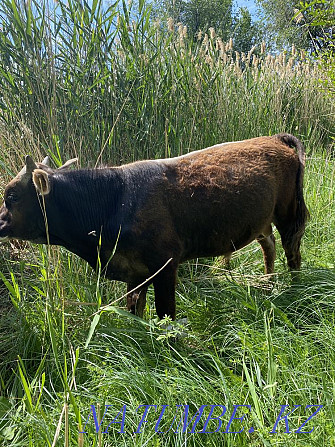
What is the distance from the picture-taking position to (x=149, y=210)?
3.06 metres

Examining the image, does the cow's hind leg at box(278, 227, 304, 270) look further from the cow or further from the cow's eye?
the cow's eye

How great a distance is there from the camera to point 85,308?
309 centimetres

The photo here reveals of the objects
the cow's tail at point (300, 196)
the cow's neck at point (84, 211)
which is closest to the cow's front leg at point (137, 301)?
the cow's neck at point (84, 211)

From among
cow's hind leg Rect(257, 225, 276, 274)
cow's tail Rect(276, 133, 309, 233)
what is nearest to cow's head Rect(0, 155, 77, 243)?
cow's hind leg Rect(257, 225, 276, 274)

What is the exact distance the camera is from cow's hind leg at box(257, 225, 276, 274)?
4.10m

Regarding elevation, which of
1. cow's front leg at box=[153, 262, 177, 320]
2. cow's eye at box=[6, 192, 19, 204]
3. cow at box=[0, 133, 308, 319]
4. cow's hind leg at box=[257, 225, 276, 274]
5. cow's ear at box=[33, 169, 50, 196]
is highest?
cow's ear at box=[33, 169, 50, 196]

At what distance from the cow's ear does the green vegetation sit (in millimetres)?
421

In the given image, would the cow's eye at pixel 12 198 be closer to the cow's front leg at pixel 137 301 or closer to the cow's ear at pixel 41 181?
the cow's ear at pixel 41 181

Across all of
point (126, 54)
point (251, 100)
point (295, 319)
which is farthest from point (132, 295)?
point (251, 100)

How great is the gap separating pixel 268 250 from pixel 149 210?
5.26 feet

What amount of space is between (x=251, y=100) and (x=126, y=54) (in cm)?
200

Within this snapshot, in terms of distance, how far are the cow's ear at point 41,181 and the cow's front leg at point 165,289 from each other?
3.11ft

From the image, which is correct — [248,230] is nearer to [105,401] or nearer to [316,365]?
[316,365]

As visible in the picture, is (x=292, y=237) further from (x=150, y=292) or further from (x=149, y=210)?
(x=149, y=210)
